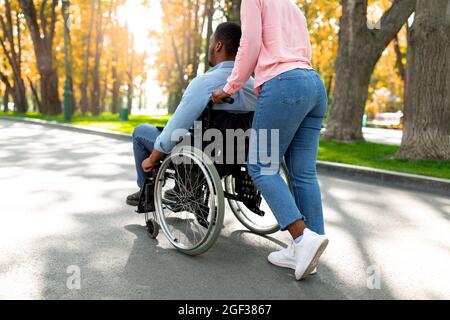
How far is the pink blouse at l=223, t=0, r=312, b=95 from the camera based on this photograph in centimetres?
281

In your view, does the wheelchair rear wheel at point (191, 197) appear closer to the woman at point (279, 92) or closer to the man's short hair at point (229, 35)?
the woman at point (279, 92)

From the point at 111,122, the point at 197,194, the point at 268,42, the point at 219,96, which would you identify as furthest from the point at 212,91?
the point at 111,122

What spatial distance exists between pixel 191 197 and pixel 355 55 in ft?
29.7

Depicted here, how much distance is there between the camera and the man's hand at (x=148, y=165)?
3453 millimetres

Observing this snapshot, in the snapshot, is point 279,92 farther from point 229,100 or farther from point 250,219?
point 250,219

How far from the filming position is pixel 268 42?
2857 millimetres

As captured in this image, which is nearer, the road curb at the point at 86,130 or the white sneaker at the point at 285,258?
the white sneaker at the point at 285,258

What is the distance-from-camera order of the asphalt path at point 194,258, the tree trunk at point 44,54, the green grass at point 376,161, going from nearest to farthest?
1. the asphalt path at point 194,258
2. the green grass at point 376,161
3. the tree trunk at point 44,54

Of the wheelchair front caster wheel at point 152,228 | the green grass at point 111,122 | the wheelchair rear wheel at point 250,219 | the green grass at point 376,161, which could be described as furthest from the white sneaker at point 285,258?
the green grass at point 111,122

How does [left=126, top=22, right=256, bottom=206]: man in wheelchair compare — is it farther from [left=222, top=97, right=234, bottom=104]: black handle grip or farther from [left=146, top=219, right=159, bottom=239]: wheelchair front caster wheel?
[left=146, top=219, right=159, bottom=239]: wheelchair front caster wheel

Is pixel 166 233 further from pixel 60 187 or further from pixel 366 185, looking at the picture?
pixel 366 185

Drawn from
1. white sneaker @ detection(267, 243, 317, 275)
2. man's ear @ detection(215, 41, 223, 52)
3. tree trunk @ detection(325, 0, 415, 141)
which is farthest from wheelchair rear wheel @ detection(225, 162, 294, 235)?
tree trunk @ detection(325, 0, 415, 141)

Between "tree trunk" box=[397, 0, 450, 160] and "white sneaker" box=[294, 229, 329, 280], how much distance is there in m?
5.81

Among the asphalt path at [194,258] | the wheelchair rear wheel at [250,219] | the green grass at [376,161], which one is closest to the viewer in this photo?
the asphalt path at [194,258]
